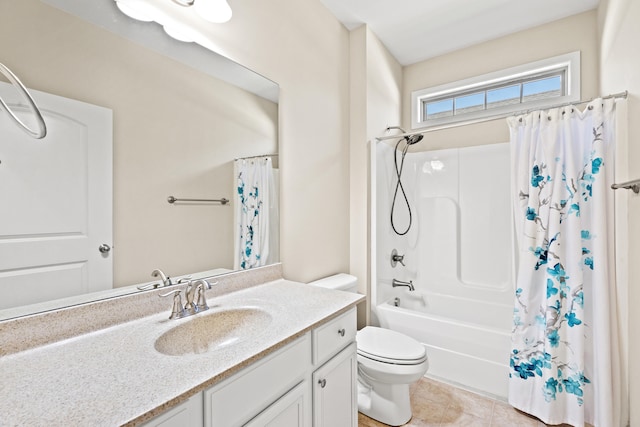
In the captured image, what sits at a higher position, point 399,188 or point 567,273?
point 399,188

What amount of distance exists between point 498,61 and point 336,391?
9.76ft

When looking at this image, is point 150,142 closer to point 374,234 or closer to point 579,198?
point 374,234

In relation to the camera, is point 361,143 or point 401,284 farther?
point 401,284

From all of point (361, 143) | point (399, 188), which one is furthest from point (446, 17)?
point (399, 188)

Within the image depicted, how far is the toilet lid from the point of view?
1.67 metres

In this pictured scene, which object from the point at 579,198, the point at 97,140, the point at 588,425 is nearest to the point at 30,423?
the point at 97,140

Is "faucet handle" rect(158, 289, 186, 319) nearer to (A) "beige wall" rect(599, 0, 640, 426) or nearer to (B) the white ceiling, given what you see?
(A) "beige wall" rect(599, 0, 640, 426)

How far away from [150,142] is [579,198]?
88.7 inches

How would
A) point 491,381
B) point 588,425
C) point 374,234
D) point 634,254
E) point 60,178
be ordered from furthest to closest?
point 374,234 → point 491,381 → point 588,425 → point 634,254 → point 60,178

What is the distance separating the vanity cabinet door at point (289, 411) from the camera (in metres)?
0.93

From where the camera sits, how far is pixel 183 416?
0.70 meters

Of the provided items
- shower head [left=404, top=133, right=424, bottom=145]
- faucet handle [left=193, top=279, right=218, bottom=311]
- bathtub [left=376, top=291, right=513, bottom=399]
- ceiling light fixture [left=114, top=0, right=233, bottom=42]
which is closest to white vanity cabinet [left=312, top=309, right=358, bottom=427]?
faucet handle [left=193, top=279, right=218, bottom=311]

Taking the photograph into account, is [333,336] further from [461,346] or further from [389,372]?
[461,346]

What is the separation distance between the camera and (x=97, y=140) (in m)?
1.05
